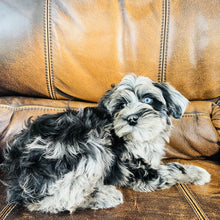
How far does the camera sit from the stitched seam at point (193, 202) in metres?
1.20

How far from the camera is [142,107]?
4.81ft

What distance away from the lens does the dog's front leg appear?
58.2 inches

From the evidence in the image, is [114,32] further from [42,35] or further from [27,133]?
[27,133]

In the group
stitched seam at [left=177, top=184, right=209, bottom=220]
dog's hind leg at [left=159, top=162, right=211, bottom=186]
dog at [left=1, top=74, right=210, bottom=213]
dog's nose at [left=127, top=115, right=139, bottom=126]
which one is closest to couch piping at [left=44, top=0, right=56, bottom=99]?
dog at [left=1, top=74, right=210, bottom=213]

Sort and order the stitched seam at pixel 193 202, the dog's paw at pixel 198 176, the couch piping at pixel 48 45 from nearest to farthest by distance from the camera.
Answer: the stitched seam at pixel 193 202 → the dog's paw at pixel 198 176 → the couch piping at pixel 48 45

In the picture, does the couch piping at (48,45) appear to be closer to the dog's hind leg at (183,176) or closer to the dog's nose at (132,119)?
the dog's nose at (132,119)

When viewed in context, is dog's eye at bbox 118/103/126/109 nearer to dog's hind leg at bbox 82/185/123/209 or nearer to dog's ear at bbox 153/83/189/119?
dog's ear at bbox 153/83/189/119

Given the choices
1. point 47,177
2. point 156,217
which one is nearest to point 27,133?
point 47,177

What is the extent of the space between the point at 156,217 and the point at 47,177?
2.04ft

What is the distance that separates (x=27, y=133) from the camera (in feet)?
4.72

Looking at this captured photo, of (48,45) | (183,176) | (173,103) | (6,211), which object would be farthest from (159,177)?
(48,45)

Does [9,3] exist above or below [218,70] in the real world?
above

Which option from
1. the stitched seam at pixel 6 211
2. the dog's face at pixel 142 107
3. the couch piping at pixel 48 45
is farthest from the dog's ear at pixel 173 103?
the stitched seam at pixel 6 211

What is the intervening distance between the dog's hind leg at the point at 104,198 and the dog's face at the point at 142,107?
0.35 meters
